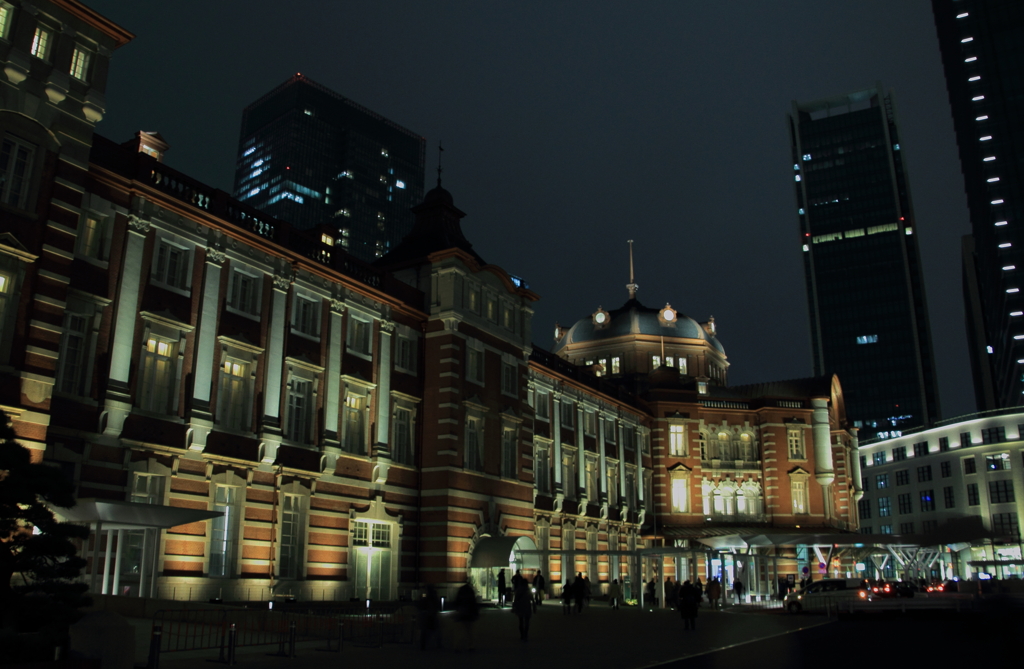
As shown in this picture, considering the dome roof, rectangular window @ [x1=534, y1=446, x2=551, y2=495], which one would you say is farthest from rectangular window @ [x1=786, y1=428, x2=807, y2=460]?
rectangular window @ [x1=534, y1=446, x2=551, y2=495]

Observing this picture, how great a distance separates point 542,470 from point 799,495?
26.5 meters

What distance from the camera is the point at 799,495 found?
222ft

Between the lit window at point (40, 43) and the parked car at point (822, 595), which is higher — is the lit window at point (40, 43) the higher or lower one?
the higher one

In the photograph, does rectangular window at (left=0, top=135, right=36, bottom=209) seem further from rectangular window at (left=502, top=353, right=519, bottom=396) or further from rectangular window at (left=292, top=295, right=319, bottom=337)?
rectangular window at (left=502, top=353, right=519, bottom=396)

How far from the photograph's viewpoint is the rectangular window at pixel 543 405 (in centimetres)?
5131

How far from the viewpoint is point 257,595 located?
2927 centimetres

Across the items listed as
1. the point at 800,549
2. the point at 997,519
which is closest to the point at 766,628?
the point at 800,549

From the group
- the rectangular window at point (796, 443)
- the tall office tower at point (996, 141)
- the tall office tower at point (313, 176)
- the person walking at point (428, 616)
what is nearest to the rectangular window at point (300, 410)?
the person walking at point (428, 616)

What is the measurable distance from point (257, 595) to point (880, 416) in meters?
166

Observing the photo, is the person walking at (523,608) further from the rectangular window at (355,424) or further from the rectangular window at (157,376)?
the rectangular window at (355,424)

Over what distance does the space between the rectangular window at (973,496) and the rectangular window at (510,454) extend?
75806 millimetres

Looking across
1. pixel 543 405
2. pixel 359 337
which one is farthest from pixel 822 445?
pixel 359 337

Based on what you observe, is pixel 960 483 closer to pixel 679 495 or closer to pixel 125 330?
pixel 679 495

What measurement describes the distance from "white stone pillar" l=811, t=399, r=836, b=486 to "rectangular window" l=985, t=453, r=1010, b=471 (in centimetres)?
4040
